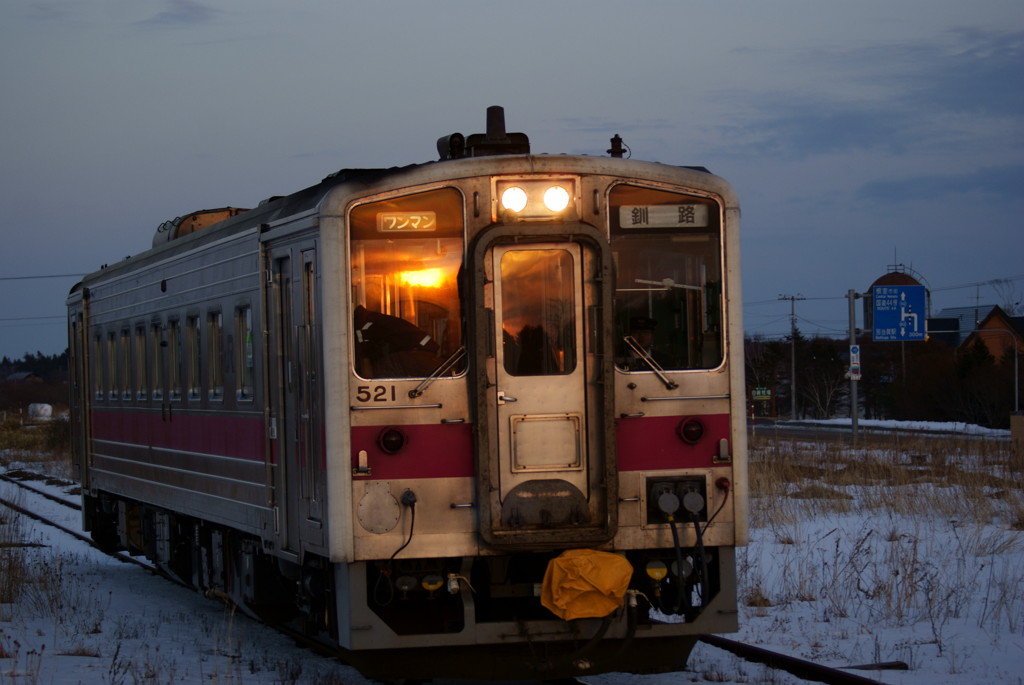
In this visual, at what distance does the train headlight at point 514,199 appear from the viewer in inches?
292

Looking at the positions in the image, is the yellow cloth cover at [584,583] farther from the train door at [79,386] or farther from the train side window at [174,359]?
the train door at [79,386]

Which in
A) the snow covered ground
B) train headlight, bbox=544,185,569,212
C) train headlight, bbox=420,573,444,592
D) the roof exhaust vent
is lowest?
the snow covered ground

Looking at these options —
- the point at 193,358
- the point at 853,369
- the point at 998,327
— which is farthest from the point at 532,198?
the point at 998,327

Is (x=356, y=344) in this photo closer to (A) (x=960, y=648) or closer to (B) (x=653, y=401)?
(B) (x=653, y=401)

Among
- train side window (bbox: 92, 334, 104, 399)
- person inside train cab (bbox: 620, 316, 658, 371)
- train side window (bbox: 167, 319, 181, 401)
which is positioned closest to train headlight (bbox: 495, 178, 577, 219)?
person inside train cab (bbox: 620, 316, 658, 371)

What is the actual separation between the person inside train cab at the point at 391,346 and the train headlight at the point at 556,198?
3.12 feet

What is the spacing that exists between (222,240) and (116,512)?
674 cm

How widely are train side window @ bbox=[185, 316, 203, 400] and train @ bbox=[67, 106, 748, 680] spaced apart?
2.62 meters

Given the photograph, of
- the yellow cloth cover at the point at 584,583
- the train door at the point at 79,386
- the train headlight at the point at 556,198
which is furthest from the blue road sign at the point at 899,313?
the yellow cloth cover at the point at 584,583

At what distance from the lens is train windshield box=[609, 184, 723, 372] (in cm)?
754

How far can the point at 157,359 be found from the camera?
11.8 metres

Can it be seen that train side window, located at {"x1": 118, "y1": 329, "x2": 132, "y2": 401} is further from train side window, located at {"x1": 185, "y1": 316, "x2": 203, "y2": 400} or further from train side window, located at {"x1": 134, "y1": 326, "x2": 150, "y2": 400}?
train side window, located at {"x1": 185, "y1": 316, "x2": 203, "y2": 400}

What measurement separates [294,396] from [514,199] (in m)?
1.80

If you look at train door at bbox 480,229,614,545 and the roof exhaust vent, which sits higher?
the roof exhaust vent
